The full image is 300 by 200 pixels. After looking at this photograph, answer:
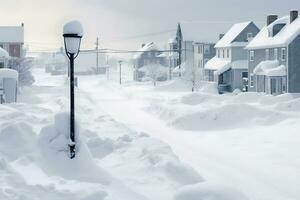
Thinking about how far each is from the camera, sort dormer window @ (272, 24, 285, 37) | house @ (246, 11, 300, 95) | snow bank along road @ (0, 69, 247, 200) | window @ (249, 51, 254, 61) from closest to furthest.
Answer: snow bank along road @ (0, 69, 247, 200) < house @ (246, 11, 300, 95) < dormer window @ (272, 24, 285, 37) < window @ (249, 51, 254, 61)

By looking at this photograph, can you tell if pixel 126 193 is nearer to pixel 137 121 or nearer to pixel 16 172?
pixel 16 172

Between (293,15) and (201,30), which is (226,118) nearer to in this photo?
(293,15)

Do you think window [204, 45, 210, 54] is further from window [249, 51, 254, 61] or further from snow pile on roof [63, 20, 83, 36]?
snow pile on roof [63, 20, 83, 36]

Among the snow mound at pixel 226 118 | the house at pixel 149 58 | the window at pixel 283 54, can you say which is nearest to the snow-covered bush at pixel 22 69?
the window at pixel 283 54

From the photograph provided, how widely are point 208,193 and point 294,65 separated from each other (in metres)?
38.0

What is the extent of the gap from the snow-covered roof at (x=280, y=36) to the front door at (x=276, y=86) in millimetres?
3285

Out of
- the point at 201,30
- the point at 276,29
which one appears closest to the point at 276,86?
the point at 276,29

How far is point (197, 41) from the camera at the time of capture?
3029 inches

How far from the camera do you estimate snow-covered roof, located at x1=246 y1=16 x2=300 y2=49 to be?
44.8 meters

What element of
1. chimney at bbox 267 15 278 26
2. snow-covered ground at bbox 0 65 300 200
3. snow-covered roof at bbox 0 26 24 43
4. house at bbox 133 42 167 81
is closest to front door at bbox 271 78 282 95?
chimney at bbox 267 15 278 26

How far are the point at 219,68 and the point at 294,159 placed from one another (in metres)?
46.6

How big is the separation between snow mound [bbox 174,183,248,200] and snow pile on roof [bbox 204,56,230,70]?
5294cm

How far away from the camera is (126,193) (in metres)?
10.4

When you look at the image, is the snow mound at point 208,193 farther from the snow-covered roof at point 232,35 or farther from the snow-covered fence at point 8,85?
the snow-covered roof at point 232,35
